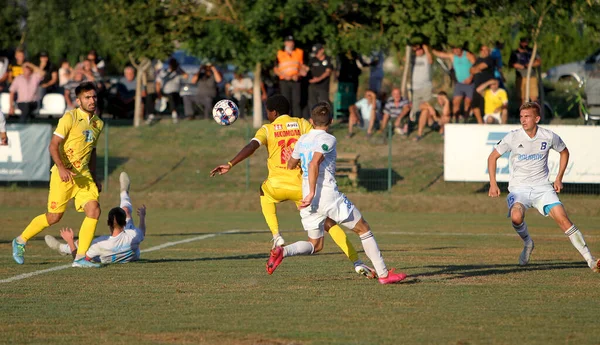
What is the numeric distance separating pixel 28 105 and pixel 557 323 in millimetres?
23761

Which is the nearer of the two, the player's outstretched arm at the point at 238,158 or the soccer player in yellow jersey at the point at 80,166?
the player's outstretched arm at the point at 238,158

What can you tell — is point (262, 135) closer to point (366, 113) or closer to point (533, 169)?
point (533, 169)

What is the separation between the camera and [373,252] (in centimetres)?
1077

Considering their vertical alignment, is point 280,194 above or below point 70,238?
above

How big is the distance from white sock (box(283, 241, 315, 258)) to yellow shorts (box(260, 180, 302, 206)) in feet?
4.18

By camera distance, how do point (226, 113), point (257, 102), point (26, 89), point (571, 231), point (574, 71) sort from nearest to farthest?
point (571, 231)
point (226, 113)
point (26, 89)
point (257, 102)
point (574, 71)

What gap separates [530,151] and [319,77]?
15624 mm

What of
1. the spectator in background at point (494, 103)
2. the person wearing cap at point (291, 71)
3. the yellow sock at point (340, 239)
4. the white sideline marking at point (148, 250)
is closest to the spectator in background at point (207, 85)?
the person wearing cap at point (291, 71)

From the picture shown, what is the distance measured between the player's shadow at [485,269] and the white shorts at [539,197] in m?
0.77

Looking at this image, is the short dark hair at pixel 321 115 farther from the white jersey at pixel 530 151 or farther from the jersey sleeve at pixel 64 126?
the jersey sleeve at pixel 64 126

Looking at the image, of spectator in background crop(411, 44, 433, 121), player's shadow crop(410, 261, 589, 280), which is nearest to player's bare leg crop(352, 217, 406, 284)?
player's shadow crop(410, 261, 589, 280)

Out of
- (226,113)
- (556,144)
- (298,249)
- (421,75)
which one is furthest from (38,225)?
(421,75)

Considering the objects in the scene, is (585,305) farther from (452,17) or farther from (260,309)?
(452,17)

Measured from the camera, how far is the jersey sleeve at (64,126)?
1243cm
